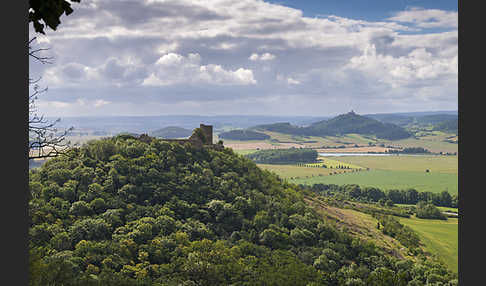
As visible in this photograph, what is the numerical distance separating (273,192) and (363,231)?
20.6m

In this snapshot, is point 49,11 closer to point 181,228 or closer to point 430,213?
point 181,228

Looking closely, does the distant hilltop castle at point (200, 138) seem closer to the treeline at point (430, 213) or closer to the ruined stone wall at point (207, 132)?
the ruined stone wall at point (207, 132)

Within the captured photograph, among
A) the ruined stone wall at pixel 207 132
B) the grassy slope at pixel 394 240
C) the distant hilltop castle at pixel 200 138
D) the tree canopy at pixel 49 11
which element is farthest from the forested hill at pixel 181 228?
the tree canopy at pixel 49 11

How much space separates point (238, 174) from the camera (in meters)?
76.6

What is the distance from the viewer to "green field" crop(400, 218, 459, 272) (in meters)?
81.4

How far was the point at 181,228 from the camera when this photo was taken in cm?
5372

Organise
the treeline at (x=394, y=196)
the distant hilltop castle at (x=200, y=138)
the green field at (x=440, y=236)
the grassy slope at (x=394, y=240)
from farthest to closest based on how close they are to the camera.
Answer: the treeline at (x=394, y=196) < the green field at (x=440, y=236) < the grassy slope at (x=394, y=240) < the distant hilltop castle at (x=200, y=138)

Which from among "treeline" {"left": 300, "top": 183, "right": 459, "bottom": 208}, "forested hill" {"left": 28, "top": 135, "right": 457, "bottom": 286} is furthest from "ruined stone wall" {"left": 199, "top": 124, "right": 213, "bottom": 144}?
"treeline" {"left": 300, "top": 183, "right": 459, "bottom": 208}

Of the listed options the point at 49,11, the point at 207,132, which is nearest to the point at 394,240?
the point at 207,132

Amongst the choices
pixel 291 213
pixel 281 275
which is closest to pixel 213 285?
pixel 281 275

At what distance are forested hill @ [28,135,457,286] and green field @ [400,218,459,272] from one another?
1889 cm

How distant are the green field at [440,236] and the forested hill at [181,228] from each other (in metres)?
18.9

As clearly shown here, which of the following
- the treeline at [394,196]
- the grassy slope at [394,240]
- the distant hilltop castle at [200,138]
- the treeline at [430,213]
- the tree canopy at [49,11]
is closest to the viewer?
the tree canopy at [49,11]

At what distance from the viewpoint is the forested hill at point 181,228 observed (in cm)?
4409
